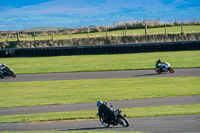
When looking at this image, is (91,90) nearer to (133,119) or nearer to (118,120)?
(133,119)

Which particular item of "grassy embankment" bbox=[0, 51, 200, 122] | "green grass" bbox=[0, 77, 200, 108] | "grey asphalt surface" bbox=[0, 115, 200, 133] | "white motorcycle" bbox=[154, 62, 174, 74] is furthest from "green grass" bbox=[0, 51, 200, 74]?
"grey asphalt surface" bbox=[0, 115, 200, 133]

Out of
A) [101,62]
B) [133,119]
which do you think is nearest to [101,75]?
[101,62]

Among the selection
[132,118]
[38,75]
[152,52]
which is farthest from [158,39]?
[132,118]

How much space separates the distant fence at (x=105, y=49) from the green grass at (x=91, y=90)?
58.1 ft

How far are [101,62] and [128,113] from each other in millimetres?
24728

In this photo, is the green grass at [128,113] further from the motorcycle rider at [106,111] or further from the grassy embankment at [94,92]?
the motorcycle rider at [106,111]

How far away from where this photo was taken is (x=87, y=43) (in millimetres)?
60875

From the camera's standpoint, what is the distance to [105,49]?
51.9 metres

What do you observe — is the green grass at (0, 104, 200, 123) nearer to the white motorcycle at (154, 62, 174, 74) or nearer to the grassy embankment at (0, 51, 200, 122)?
the grassy embankment at (0, 51, 200, 122)

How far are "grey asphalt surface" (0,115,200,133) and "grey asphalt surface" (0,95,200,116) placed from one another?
326 centimetres

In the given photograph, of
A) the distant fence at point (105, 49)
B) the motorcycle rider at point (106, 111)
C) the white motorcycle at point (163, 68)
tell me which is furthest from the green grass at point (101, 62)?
the motorcycle rider at point (106, 111)

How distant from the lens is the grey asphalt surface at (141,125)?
16.2 meters

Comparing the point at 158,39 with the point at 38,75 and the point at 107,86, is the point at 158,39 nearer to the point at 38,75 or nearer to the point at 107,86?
the point at 38,75

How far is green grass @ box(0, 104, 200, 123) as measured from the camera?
1953 centimetres
